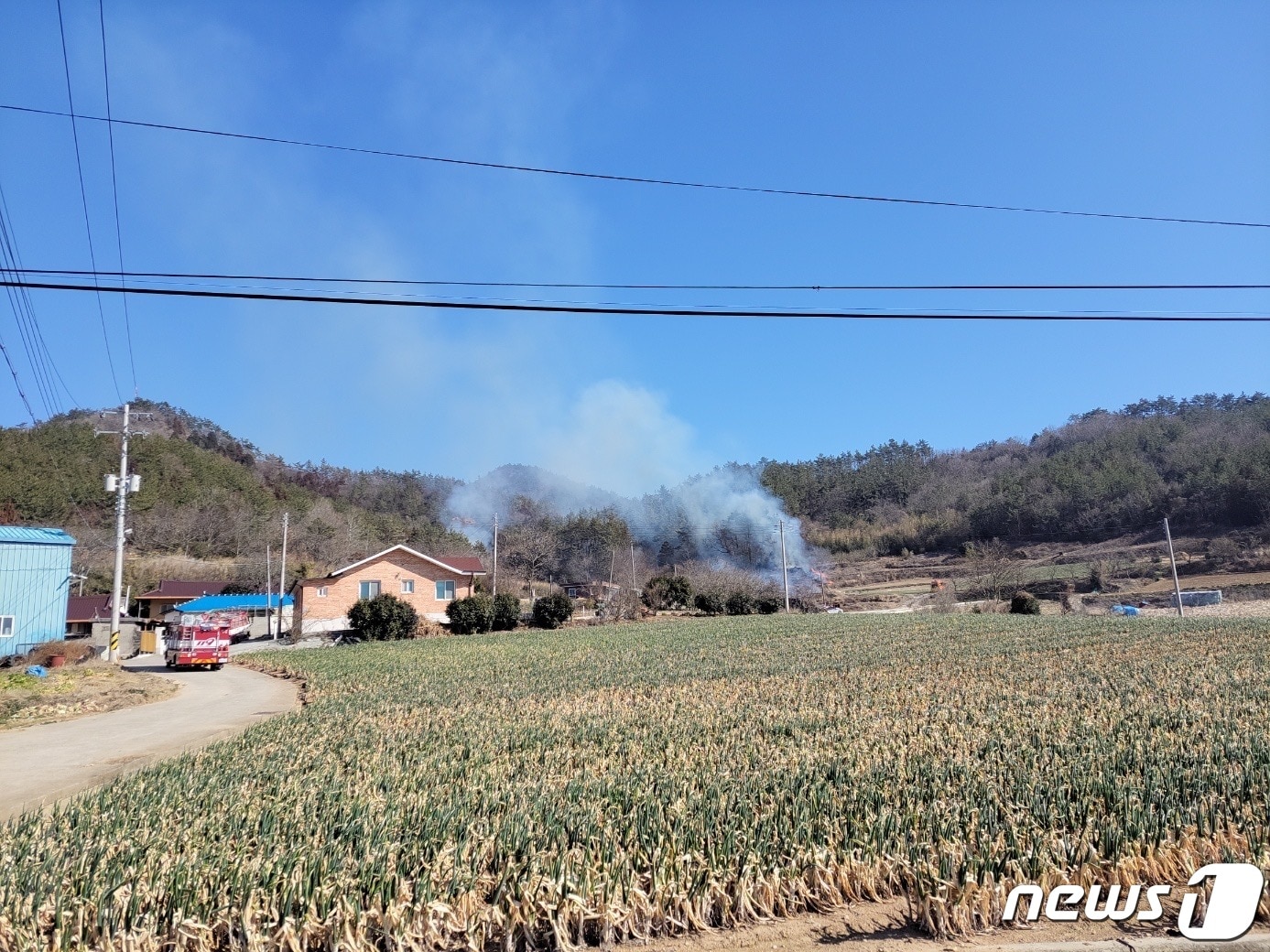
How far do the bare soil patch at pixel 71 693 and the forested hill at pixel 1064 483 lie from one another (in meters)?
87.2

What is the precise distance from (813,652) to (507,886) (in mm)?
20900

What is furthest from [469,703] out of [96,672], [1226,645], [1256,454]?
[1256,454]

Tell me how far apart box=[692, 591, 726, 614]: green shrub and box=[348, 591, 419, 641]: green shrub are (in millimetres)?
21870

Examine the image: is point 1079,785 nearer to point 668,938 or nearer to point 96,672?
point 668,938

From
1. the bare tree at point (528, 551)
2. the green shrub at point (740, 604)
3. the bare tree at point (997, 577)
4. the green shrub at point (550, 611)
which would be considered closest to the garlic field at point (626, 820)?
the green shrub at point (550, 611)

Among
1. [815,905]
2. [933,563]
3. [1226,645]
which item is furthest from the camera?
[933,563]

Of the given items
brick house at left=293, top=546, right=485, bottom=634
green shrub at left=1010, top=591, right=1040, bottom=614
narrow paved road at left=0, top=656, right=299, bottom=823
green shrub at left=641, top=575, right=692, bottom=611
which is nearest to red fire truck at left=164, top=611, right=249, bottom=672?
narrow paved road at left=0, top=656, right=299, bottom=823

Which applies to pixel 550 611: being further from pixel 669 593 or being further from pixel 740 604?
pixel 740 604

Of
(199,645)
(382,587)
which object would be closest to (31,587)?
(199,645)

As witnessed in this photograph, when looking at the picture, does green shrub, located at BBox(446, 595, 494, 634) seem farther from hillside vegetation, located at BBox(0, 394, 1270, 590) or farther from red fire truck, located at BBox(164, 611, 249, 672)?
hillside vegetation, located at BBox(0, 394, 1270, 590)

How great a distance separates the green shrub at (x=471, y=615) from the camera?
43.2 metres

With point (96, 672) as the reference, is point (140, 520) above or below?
above

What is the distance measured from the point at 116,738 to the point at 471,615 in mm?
29781

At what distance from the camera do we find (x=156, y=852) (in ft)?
17.8
